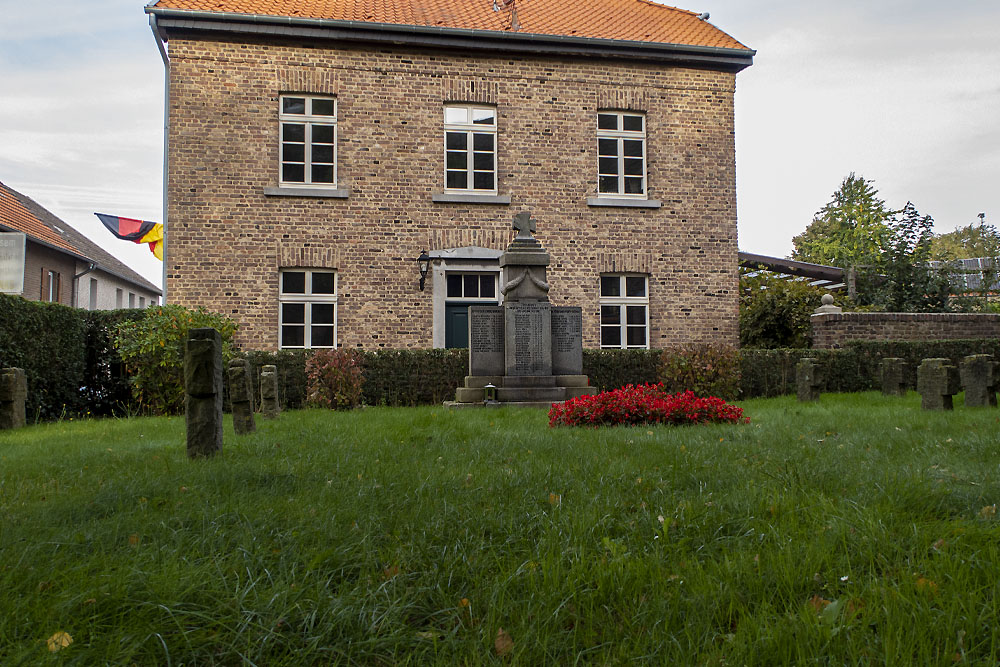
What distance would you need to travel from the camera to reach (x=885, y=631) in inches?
80.4

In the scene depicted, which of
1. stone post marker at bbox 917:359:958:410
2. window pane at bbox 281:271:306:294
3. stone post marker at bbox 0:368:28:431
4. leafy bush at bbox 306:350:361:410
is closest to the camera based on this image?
stone post marker at bbox 917:359:958:410

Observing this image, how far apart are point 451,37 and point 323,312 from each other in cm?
665

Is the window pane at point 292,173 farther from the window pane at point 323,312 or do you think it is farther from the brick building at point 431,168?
the window pane at point 323,312

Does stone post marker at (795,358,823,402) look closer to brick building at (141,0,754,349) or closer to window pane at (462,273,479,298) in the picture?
brick building at (141,0,754,349)

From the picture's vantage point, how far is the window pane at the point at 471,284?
15312 millimetres

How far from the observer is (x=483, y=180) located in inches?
615

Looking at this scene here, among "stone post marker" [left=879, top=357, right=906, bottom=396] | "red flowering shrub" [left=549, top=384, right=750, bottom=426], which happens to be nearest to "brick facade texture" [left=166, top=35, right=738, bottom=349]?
"stone post marker" [left=879, top=357, right=906, bottom=396]

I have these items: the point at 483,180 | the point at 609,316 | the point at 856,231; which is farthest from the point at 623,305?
the point at 856,231

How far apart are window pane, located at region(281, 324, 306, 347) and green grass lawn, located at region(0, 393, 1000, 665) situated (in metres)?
10.2

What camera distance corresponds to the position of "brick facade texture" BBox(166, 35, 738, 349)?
14445 millimetres

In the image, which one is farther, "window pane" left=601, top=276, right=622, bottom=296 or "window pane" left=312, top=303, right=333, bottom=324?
"window pane" left=601, top=276, right=622, bottom=296

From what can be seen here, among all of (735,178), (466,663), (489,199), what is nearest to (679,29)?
(735,178)

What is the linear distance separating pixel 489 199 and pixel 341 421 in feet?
27.8

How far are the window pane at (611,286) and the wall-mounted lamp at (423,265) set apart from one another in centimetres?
401
